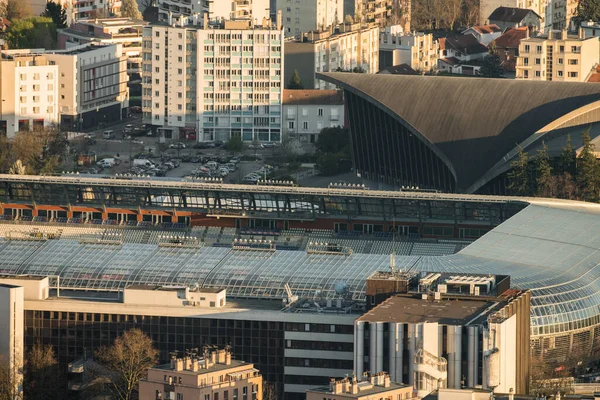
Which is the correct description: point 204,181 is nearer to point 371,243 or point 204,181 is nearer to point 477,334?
point 371,243

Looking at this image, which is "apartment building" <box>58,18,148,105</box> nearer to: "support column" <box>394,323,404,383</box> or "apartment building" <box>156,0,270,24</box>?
"apartment building" <box>156,0,270,24</box>

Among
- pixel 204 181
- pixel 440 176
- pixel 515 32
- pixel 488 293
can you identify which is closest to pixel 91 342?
pixel 488 293

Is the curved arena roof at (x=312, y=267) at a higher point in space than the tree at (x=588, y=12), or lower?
lower

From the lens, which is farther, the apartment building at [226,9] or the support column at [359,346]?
the apartment building at [226,9]

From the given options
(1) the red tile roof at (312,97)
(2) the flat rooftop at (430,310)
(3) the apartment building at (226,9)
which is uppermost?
(3) the apartment building at (226,9)

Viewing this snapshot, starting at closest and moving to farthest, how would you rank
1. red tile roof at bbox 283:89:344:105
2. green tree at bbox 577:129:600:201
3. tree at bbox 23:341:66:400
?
tree at bbox 23:341:66:400, green tree at bbox 577:129:600:201, red tile roof at bbox 283:89:344:105

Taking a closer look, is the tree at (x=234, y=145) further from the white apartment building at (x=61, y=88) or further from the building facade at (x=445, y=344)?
the building facade at (x=445, y=344)

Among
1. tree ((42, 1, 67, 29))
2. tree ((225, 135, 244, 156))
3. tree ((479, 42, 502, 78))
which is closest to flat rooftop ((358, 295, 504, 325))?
tree ((225, 135, 244, 156))

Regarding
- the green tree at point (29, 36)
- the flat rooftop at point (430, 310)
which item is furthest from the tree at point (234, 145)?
the flat rooftop at point (430, 310)
